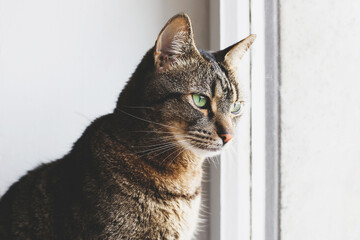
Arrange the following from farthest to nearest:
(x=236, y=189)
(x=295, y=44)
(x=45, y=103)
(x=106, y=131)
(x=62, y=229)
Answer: (x=45, y=103) < (x=236, y=189) < (x=295, y=44) < (x=106, y=131) < (x=62, y=229)

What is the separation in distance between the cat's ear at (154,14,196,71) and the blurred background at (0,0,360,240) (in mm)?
324

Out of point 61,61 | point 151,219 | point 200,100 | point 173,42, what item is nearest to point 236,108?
point 200,100

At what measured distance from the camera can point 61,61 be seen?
4.47 feet

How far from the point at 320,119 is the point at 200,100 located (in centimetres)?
36

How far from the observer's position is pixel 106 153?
99cm

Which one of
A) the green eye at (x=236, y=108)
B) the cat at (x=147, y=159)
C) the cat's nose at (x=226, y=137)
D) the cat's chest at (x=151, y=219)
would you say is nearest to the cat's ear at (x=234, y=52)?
the cat at (x=147, y=159)

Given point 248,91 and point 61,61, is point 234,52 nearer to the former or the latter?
point 248,91

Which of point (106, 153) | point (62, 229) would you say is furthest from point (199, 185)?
point (62, 229)

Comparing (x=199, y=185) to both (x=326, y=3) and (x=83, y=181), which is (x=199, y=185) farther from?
(x=326, y=3)

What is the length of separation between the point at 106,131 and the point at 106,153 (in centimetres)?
7

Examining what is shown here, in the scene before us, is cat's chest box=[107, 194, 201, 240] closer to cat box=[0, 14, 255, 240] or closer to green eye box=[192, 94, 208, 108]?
cat box=[0, 14, 255, 240]

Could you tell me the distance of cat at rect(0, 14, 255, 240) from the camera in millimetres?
914

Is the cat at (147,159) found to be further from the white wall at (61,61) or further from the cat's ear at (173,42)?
the white wall at (61,61)

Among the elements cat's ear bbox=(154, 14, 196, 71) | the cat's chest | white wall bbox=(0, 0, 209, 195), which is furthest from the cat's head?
white wall bbox=(0, 0, 209, 195)
